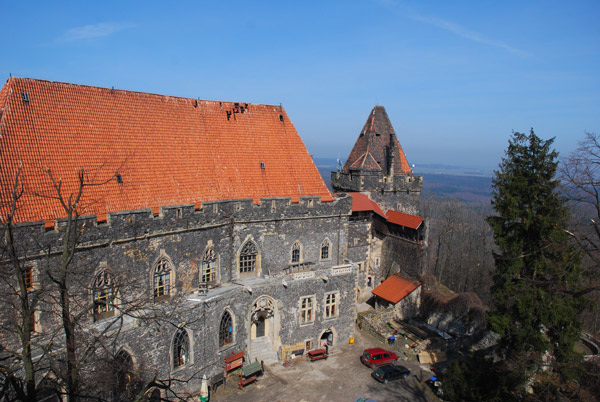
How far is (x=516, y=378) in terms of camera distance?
19.0m

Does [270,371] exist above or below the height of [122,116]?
below

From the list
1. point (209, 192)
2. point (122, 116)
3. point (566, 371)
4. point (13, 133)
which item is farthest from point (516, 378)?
point (13, 133)

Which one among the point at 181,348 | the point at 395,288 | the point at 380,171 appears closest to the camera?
the point at 181,348

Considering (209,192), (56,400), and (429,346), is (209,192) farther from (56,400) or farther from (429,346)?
(429,346)

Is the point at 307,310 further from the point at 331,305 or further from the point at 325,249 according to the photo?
the point at 325,249

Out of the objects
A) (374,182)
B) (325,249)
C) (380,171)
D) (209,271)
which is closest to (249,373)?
(209,271)

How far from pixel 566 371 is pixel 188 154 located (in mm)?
21213

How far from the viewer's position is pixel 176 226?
20.4 m

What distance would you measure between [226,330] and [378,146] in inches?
829

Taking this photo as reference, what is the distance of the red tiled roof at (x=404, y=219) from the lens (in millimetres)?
31969

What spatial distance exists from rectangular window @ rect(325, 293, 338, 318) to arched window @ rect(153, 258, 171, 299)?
32.3ft

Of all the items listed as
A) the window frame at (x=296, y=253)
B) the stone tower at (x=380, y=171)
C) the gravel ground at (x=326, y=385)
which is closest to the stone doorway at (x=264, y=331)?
the gravel ground at (x=326, y=385)

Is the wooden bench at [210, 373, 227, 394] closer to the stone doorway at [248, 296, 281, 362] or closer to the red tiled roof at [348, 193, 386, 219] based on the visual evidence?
the stone doorway at [248, 296, 281, 362]

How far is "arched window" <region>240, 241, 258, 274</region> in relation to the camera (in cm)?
2372
